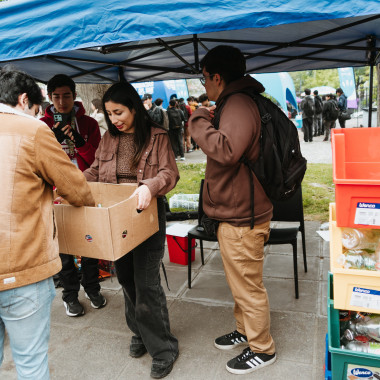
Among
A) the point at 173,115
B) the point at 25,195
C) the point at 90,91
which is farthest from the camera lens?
A: the point at 173,115

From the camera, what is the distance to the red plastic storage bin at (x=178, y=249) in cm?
397

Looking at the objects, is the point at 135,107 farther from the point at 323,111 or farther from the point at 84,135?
the point at 323,111

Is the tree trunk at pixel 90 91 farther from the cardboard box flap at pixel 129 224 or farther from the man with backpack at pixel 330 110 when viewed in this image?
the man with backpack at pixel 330 110

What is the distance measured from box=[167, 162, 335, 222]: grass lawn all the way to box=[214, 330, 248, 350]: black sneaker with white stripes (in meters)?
3.08

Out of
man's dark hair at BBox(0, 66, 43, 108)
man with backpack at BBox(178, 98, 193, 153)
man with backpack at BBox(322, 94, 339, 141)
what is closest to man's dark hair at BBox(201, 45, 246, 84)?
man's dark hair at BBox(0, 66, 43, 108)

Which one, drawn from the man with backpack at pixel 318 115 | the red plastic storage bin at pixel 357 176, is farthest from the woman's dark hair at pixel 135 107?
the man with backpack at pixel 318 115

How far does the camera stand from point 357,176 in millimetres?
1981

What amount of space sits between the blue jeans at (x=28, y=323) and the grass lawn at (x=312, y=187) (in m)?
4.38

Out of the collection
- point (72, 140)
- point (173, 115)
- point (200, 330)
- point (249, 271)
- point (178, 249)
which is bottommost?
point (200, 330)

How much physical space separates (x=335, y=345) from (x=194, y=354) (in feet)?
3.70

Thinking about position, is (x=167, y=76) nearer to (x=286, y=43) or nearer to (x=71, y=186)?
(x=286, y=43)

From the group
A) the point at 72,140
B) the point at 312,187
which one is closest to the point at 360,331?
the point at 72,140

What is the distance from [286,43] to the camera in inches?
139

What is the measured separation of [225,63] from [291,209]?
194 centimetres
